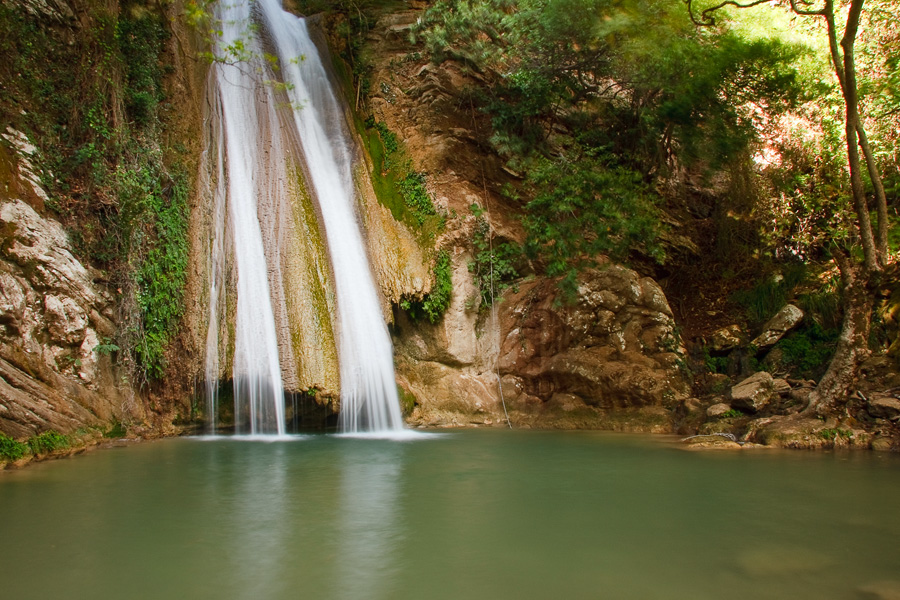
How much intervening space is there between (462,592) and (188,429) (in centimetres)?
726

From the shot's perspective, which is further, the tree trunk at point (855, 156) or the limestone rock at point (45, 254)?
the tree trunk at point (855, 156)

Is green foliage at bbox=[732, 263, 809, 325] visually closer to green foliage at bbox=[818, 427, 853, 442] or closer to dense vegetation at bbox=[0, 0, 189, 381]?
green foliage at bbox=[818, 427, 853, 442]

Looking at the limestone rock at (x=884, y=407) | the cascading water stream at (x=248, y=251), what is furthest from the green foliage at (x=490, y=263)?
the limestone rock at (x=884, y=407)

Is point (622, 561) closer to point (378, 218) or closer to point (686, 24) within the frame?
point (378, 218)

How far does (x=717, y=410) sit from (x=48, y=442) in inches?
368

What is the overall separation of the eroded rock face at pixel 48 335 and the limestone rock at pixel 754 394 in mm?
9065

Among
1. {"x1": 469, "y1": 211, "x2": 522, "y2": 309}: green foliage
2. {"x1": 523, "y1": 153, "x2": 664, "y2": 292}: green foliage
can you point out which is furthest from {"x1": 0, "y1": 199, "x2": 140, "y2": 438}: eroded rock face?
{"x1": 523, "y1": 153, "x2": 664, "y2": 292}: green foliage

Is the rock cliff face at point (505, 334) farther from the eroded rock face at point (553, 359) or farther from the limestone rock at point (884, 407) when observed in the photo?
the limestone rock at point (884, 407)

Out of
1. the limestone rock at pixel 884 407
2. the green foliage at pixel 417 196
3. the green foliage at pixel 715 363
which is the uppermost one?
the green foliage at pixel 417 196

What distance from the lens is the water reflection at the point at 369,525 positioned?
12.2ft

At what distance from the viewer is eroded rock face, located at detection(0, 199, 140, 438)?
7250 millimetres

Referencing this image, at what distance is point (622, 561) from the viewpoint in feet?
12.9

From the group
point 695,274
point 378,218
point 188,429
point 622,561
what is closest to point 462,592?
point 622,561

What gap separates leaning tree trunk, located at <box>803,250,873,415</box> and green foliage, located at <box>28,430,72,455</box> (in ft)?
31.8
